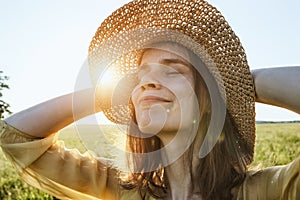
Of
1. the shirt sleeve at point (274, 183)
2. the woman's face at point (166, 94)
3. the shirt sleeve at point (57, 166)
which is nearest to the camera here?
the shirt sleeve at point (274, 183)

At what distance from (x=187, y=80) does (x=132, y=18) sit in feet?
1.04

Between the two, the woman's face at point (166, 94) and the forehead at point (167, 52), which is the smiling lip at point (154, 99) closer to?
the woman's face at point (166, 94)

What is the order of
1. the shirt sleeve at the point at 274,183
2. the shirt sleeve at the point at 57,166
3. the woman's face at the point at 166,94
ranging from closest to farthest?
1. the shirt sleeve at the point at 274,183
2. the woman's face at the point at 166,94
3. the shirt sleeve at the point at 57,166

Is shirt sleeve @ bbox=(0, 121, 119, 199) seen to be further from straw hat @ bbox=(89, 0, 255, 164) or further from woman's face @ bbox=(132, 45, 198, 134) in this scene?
woman's face @ bbox=(132, 45, 198, 134)

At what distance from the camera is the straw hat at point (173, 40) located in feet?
6.04

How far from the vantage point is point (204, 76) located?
6.31 ft

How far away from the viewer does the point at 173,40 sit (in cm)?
195

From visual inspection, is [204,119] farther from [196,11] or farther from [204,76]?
[196,11]

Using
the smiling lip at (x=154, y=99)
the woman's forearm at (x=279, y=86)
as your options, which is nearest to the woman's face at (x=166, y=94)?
the smiling lip at (x=154, y=99)

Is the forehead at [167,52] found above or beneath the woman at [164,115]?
above

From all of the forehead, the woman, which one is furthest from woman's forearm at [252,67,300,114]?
the forehead

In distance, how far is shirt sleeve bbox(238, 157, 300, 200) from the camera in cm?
166

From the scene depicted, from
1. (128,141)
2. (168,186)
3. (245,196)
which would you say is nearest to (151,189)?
(168,186)

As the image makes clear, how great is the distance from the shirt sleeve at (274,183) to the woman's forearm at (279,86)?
0.20 meters
